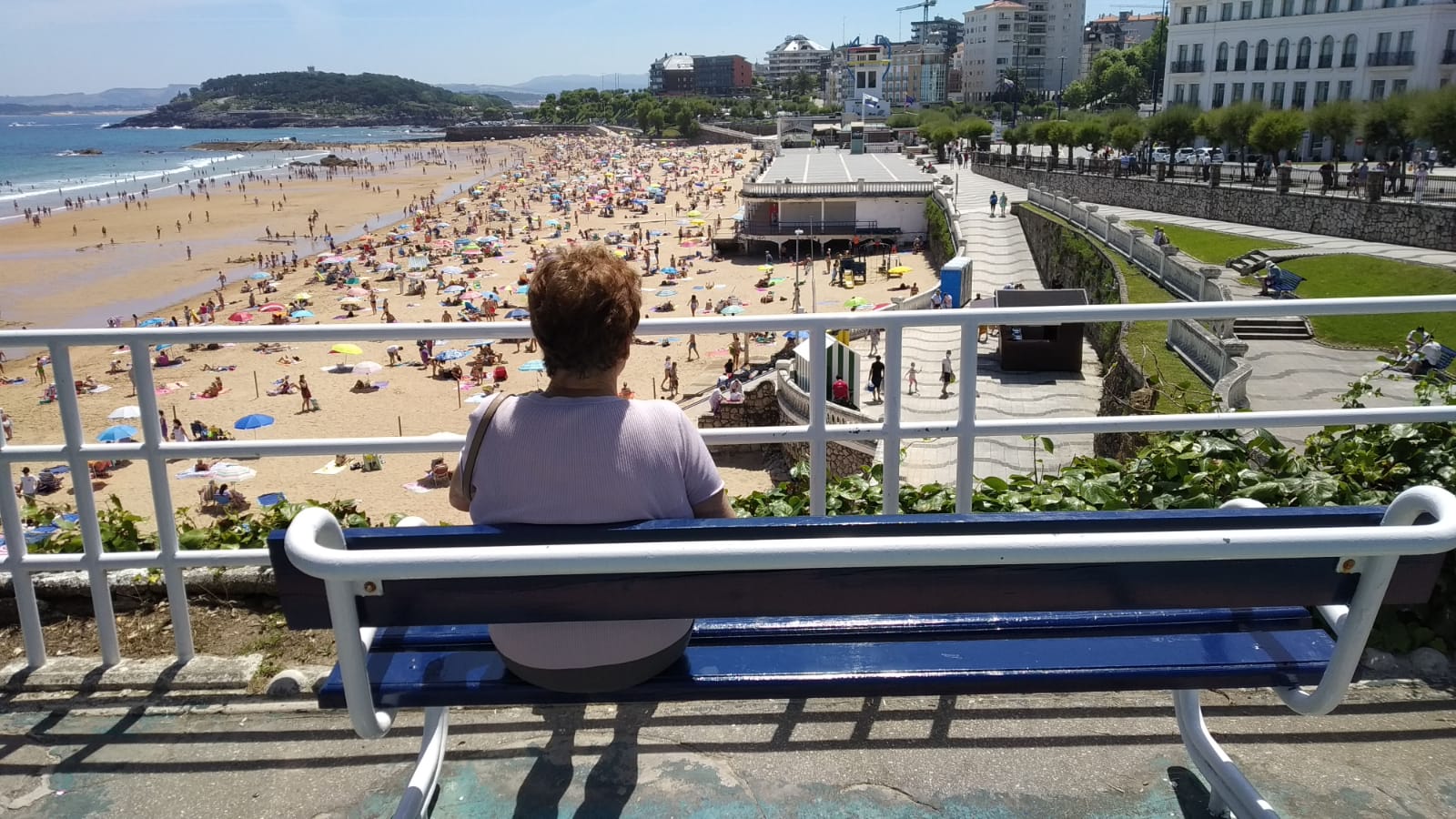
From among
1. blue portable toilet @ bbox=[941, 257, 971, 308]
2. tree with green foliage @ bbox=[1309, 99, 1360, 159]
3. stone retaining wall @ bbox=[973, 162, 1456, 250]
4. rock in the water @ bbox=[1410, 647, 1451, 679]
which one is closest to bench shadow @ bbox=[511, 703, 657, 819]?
rock in the water @ bbox=[1410, 647, 1451, 679]

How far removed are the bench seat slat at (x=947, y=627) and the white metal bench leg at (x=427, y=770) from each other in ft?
1.31

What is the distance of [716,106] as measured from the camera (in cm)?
17175

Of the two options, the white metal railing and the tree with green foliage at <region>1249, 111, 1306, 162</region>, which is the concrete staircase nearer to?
the white metal railing

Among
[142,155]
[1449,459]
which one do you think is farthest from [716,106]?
[1449,459]

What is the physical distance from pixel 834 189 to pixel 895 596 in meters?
49.7

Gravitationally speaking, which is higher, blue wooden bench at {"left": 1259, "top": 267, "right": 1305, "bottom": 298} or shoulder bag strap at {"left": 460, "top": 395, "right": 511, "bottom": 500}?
shoulder bag strap at {"left": 460, "top": 395, "right": 511, "bottom": 500}

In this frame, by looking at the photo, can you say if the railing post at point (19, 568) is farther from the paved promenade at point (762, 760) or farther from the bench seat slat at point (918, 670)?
the bench seat slat at point (918, 670)

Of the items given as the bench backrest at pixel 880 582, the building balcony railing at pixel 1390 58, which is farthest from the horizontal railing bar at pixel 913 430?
the building balcony railing at pixel 1390 58

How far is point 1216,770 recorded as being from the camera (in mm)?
2320

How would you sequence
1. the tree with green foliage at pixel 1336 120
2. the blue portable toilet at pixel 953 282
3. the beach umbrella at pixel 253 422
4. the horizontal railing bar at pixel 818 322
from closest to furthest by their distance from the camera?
1. the horizontal railing bar at pixel 818 322
2. the beach umbrella at pixel 253 422
3. the blue portable toilet at pixel 953 282
4. the tree with green foliage at pixel 1336 120

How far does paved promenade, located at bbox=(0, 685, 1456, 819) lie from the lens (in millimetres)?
2391

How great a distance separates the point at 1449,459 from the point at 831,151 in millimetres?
86903

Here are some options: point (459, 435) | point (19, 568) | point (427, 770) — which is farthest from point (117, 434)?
point (427, 770)

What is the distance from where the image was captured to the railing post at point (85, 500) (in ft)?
9.41
